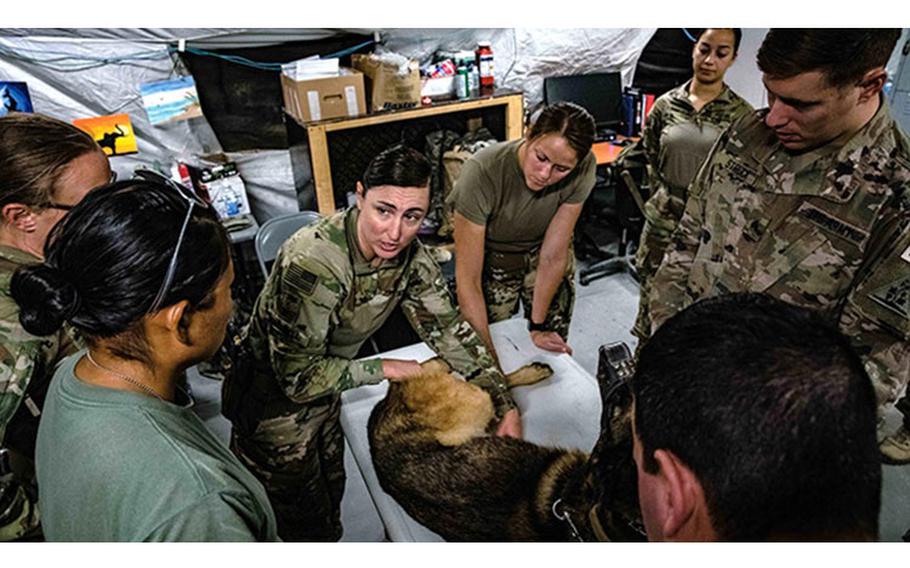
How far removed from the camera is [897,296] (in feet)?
4.24

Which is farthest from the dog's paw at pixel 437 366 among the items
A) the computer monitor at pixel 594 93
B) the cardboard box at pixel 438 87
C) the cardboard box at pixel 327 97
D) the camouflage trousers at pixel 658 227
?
the computer monitor at pixel 594 93

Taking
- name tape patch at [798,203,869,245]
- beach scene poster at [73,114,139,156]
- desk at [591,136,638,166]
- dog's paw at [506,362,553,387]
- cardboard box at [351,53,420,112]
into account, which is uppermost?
cardboard box at [351,53,420,112]

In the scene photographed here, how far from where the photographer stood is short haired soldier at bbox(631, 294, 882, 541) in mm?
593

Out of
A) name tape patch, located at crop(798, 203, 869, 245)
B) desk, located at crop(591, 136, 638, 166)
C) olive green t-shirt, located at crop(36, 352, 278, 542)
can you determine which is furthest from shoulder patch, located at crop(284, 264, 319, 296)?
desk, located at crop(591, 136, 638, 166)

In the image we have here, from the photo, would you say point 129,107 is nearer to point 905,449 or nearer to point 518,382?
point 518,382

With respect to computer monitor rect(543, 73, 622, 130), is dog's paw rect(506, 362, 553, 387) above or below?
below

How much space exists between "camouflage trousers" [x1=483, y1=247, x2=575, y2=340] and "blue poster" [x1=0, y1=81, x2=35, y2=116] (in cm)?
254

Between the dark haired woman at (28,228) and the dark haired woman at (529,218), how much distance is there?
1.19 m

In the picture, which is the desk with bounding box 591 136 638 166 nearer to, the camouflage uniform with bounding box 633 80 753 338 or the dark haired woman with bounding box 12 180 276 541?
the camouflage uniform with bounding box 633 80 753 338

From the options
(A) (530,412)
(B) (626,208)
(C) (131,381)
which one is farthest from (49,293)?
(B) (626,208)

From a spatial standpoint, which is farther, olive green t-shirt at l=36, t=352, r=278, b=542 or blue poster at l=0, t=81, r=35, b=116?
blue poster at l=0, t=81, r=35, b=116

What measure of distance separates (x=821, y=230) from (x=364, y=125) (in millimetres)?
2579

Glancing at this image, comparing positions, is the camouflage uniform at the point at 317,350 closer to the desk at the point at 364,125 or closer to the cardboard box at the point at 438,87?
the desk at the point at 364,125

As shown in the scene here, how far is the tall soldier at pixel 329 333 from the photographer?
4.81ft
